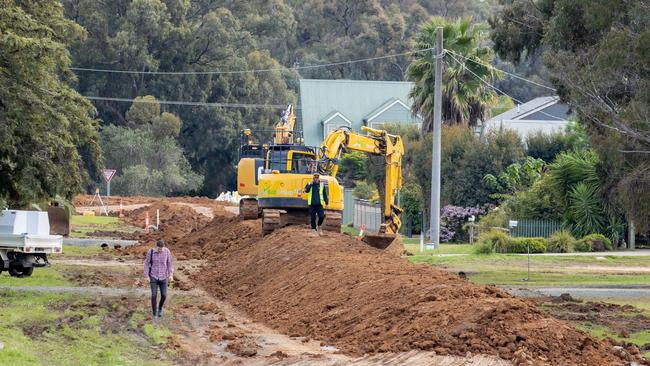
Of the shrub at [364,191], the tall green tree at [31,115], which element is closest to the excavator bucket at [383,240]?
the tall green tree at [31,115]

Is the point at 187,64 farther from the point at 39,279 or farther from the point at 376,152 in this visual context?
the point at 39,279

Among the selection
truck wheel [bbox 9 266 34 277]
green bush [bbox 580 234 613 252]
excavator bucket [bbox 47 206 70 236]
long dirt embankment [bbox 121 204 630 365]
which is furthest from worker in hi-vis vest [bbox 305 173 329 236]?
green bush [bbox 580 234 613 252]

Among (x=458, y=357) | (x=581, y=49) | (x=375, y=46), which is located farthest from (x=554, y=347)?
(x=375, y=46)

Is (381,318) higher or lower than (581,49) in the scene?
lower

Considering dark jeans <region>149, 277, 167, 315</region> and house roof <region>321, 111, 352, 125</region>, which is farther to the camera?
house roof <region>321, 111, 352, 125</region>

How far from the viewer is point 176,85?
91938 mm

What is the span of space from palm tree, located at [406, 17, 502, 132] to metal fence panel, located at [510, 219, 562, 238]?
7736 millimetres

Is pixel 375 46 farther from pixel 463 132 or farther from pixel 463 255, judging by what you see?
pixel 463 255

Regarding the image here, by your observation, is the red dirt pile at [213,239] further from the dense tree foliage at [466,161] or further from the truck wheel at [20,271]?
the dense tree foliage at [466,161]

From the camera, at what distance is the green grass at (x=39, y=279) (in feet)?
94.9

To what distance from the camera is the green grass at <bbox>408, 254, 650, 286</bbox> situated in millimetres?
32969

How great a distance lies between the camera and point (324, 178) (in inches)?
1375

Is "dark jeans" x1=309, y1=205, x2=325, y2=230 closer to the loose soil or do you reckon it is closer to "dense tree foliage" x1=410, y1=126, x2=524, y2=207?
the loose soil

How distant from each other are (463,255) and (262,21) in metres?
61.1
